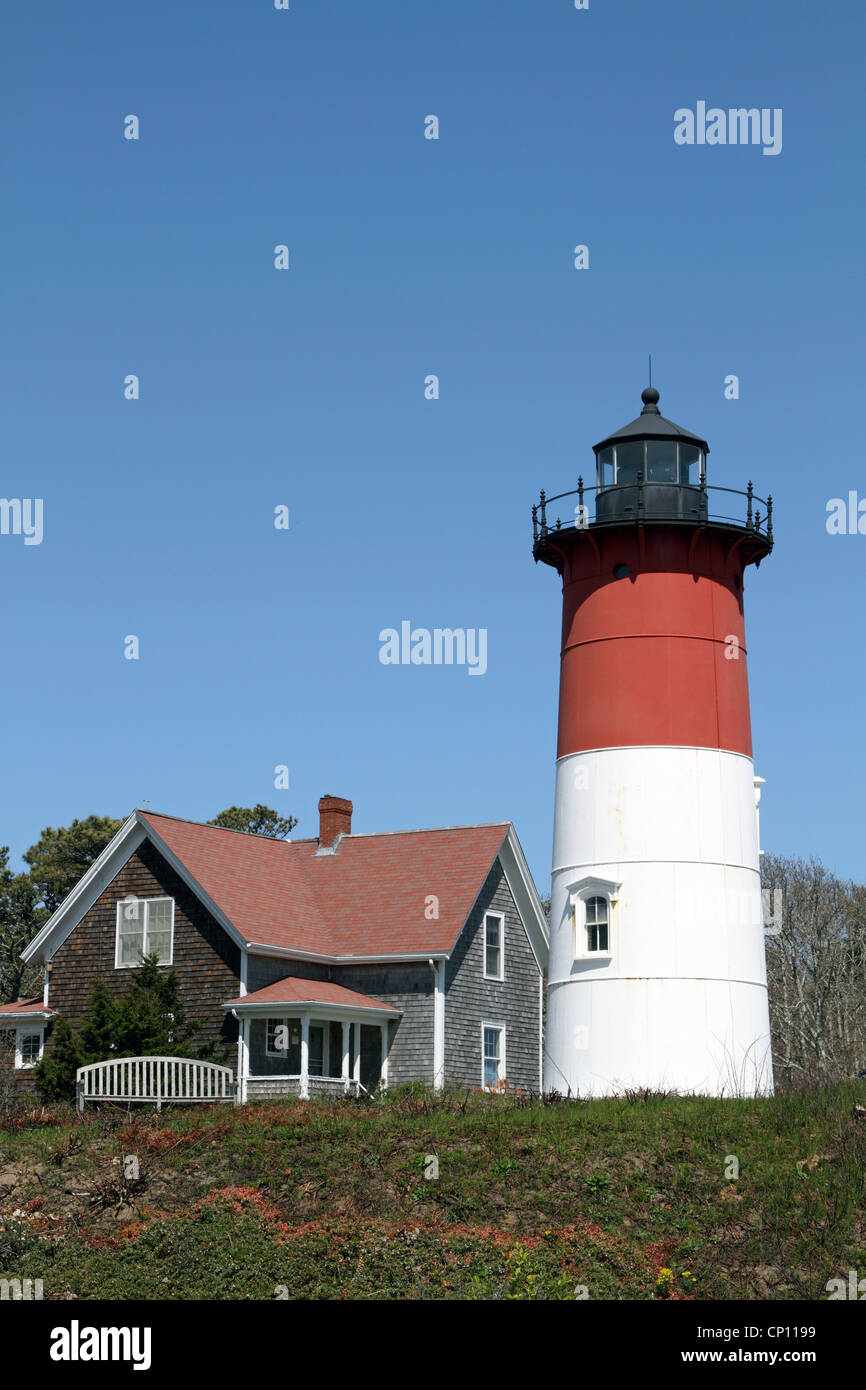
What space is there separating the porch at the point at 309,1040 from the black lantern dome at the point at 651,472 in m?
10.7

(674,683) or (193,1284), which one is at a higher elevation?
(674,683)

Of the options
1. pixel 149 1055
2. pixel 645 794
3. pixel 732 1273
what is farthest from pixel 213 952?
pixel 732 1273

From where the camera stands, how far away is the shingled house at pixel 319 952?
110ft

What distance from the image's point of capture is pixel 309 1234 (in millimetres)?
21156

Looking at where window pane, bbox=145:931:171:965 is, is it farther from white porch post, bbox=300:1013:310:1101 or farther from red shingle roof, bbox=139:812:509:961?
white porch post, bbox=300:1013:310:1101

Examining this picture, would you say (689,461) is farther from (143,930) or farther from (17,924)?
(17,924)

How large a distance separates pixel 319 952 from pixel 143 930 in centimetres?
359

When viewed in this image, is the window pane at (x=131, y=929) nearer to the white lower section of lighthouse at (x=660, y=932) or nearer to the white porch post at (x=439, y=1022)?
the white porch post at (x=439, y=1022)

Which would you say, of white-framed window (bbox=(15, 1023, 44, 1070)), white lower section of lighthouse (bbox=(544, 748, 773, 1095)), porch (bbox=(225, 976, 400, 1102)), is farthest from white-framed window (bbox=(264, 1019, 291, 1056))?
white lower section of lighthouse (bbox=(544, 748, 773, 1095))
